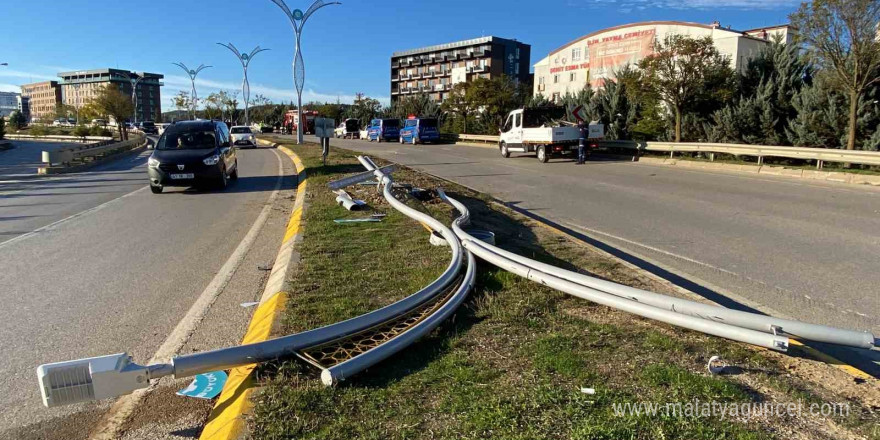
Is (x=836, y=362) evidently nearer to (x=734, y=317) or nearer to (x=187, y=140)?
(x=734, y=317)

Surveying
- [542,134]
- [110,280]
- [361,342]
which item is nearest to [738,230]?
[361,342]

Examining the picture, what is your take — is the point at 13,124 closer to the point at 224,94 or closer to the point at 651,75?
the point at 224,94

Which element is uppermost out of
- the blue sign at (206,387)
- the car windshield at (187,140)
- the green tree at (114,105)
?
the green tree at (114,105)

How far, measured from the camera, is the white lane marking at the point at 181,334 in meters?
3.29

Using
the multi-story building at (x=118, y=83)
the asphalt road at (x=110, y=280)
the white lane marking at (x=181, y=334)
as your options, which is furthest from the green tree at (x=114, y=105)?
the multi-story building at (x=118, y=83)

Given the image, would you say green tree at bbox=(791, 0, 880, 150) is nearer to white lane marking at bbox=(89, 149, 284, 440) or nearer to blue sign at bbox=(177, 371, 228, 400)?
white lane marking at bbox=(89, 149, 284, 440)

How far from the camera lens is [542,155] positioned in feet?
78.0

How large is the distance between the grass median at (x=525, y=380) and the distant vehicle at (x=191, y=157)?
30.9 ft

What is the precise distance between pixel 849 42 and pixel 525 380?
19.3 m

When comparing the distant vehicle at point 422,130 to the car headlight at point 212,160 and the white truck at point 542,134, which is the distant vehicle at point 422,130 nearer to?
the white truck at point 542,134

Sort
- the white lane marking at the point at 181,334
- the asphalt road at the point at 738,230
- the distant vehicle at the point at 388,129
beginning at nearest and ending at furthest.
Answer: the white lane marking at the point at 181,334 < the asphalt road at the point at 738,230 < the distant vehicle at the point at 388,129

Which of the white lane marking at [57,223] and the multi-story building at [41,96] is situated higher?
the multi-story building at [41,96]

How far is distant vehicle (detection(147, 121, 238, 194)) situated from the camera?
13.5 meters

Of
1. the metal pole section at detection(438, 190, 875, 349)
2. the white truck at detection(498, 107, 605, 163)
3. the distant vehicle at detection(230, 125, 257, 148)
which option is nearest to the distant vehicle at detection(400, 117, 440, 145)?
the distant vehicle at detection(230, 125, 257, 148)
